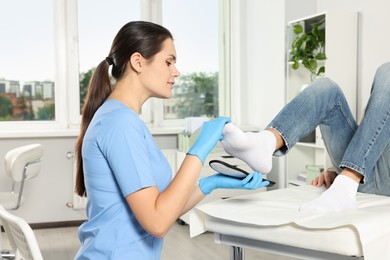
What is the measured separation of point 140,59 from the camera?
4.52 feet

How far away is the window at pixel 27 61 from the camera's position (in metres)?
3.91

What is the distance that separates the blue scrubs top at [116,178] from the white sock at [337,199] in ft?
1.26

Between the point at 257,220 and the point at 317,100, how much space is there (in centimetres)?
48

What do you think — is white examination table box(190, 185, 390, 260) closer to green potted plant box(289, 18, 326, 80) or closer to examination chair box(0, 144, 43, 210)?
examination chair box(0, 144, 43, 210)

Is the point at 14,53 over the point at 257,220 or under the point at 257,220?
over

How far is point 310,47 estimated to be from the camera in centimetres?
338

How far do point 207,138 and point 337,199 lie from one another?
41cm

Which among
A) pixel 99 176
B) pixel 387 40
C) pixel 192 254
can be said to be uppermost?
pixel 387 40

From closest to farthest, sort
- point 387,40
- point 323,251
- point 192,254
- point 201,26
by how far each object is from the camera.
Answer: point 323,251, point 387,40, point 192,254, point 201,26

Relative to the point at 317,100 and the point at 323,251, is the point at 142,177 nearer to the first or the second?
the point at 323,251

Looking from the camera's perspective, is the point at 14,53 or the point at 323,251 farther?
the point at 14,53

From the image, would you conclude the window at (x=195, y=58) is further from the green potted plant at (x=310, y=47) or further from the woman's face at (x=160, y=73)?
the woman's face at (x=160, y=73)

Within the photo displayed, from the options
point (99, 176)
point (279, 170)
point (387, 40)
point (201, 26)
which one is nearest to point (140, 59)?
point (99, 176)

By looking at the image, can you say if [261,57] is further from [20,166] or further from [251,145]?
[251,145]
